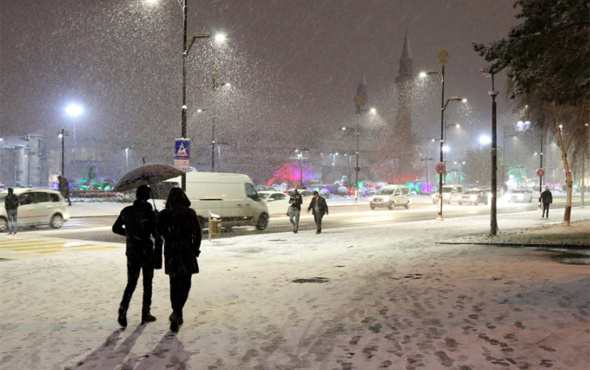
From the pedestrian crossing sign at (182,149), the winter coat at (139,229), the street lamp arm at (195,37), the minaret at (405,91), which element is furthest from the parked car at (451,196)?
the minaret at (405,91)

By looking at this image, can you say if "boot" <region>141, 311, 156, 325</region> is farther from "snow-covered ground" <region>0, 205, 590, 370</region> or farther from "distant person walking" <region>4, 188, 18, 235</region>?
"distant person walking" <region>4, 188, 18, 235</region>

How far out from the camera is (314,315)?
7594 millimetres

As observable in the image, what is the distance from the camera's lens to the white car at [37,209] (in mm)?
22766

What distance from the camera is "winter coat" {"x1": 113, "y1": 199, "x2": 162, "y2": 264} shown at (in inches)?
276

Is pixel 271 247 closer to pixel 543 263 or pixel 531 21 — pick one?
pixel 543 263

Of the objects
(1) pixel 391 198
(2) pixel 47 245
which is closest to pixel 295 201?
(2) pixel 47 245

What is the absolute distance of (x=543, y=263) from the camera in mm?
12383

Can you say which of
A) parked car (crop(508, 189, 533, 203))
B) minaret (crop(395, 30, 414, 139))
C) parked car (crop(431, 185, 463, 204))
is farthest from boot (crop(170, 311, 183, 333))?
minaret (crop(395, 30, 414, 139))

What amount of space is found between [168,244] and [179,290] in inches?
23.1

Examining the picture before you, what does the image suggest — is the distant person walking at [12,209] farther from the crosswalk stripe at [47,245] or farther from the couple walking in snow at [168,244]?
the couple walking in snow at [168,244]

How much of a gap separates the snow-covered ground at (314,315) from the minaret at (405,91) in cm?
10989

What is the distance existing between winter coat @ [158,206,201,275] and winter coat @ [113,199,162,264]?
211 millimetres

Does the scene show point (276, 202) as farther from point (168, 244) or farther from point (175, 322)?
point (175, 322)

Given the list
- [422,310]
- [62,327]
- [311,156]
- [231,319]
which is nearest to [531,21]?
[422,310]
